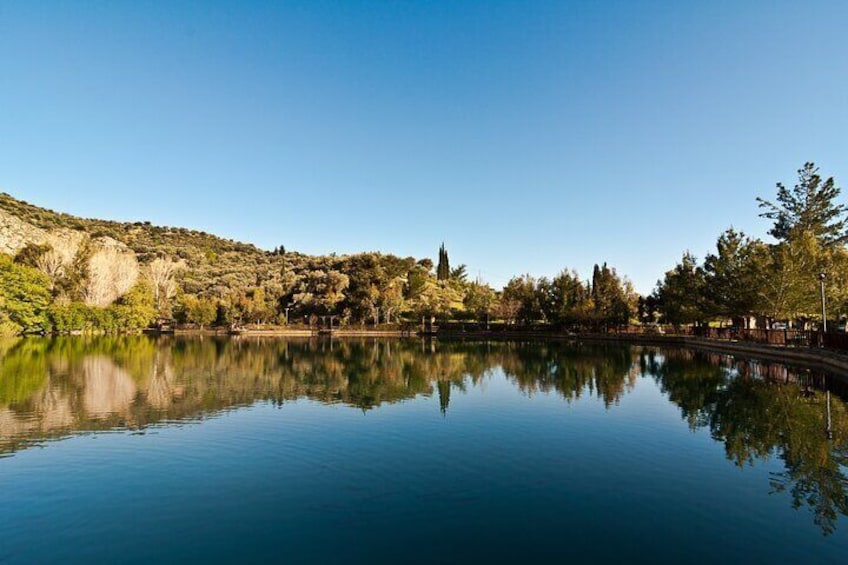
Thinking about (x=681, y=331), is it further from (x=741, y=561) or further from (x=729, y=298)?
(x=741, y=561)

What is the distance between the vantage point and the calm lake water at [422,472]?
25.1 feet

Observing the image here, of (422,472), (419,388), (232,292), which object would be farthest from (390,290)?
(422,472)

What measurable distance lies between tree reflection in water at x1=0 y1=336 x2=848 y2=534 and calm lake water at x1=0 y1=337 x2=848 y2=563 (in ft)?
0.45

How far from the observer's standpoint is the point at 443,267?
10919cm

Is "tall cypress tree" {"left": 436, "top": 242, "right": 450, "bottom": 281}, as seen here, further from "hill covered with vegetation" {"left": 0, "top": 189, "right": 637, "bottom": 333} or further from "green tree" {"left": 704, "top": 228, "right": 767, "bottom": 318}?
"green tree" {"left": 704, "top": 228, "right": 767, "bottom": 318}

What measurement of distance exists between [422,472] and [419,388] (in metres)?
12.7

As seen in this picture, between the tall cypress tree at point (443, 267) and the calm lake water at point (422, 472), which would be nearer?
the calm lake water at point (422, 472)

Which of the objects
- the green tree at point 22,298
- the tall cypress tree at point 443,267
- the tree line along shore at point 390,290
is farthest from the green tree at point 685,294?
the green tree at point 22,298

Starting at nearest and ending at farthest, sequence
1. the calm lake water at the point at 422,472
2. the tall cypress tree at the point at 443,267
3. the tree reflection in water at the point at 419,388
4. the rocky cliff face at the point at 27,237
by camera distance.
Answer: the calm lake water at the point at 422,472 → the tree reflection in water at the point at 419,388 → the rocky cliff face at the point at 27,237 → the tall cypress tree at the point at 443,267

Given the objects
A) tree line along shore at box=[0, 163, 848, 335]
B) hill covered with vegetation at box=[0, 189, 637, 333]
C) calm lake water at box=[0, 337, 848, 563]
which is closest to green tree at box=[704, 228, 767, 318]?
tree line along shore at box=[0, 163, 848, 335]

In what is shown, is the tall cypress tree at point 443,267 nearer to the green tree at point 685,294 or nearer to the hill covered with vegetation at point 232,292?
the hill covered with vegetation at point 232,292

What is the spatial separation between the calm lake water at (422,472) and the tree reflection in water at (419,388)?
0.45 ft

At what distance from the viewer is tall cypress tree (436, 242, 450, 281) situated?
356 ft

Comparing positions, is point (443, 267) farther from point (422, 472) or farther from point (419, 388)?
point (422, 472)
